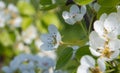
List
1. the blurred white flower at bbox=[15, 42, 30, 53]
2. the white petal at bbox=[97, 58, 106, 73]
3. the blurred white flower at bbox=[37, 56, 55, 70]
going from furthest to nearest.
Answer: the blurred white flower at bbox=[15, 42, 30, 53], the blurred white flower at bbox=[37, 56, 55, 70], the white petal at bbox=[97, 58, 106, 73]

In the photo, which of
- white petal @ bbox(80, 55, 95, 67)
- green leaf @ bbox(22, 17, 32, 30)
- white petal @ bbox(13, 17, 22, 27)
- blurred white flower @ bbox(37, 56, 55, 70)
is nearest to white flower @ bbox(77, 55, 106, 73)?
white petal @ bbox(80, 55, 95, 67)

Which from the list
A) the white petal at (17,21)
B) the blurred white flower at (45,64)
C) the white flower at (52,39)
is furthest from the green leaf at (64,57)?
the white petal at (17,21)

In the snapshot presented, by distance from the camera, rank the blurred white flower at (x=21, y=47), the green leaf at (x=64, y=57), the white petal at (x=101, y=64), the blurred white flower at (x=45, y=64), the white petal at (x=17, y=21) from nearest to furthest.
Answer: the white petal at (x=101, y=64), the green leaf at (x=64, y=57), the blurred white flower at (x=45, y=64), the white petal at (x=17, y=21), the blurred white flower at (x=21, y=47)

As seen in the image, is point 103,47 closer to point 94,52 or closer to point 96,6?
point 94,52

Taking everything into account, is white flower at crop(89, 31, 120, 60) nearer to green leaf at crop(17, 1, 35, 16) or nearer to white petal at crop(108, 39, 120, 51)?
white petal at crop(108, 39, 120, 51)

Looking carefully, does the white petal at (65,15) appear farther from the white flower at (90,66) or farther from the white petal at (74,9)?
the white flower at (90,66)

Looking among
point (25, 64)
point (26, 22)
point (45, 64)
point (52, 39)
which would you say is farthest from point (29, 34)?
point (52, 39)
